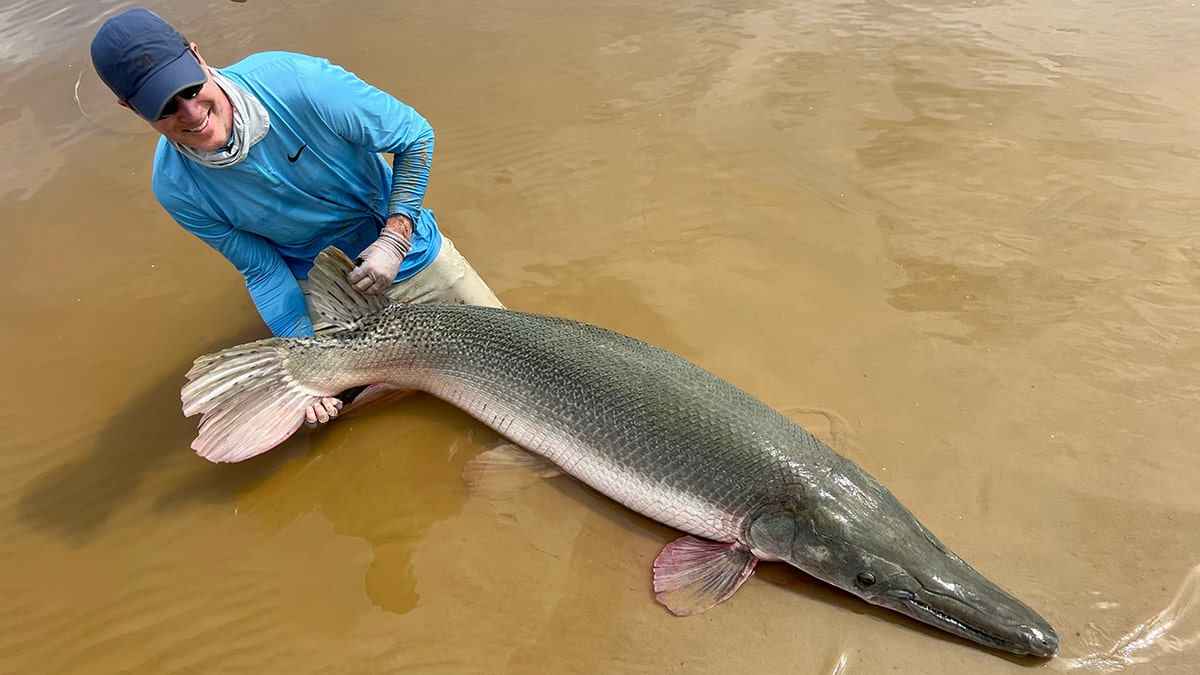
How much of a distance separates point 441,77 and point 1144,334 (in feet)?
21.2

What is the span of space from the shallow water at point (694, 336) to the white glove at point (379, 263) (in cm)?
87

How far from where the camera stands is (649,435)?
128 inches

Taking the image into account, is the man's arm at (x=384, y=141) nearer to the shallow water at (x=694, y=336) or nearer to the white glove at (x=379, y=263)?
the white glove at (x=379, y=263)

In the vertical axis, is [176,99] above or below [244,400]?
above

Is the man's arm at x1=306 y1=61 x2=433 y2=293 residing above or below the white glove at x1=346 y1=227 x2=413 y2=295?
above

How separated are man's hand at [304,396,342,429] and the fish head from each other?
2348 mm

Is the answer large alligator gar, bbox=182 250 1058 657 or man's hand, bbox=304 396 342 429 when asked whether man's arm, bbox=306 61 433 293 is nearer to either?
large alligator gar, bbox=182 250 1058 657

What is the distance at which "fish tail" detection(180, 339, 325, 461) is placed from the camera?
3.69 metres

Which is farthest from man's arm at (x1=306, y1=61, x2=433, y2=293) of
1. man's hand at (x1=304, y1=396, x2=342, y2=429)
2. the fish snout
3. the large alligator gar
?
the fish snout

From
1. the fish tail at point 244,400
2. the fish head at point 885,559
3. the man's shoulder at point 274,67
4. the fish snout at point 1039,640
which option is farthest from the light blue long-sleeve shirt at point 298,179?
the fish snout at point 1039,640

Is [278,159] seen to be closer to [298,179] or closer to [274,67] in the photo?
[298,179]


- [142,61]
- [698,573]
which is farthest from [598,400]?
[142,61]

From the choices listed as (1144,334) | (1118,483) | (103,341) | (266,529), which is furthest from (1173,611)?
(103,341)

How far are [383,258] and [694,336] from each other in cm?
194
